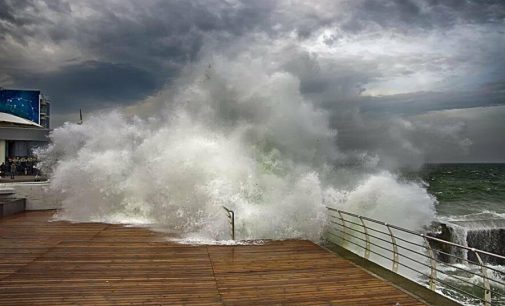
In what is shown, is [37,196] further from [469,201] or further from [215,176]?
[469,201]

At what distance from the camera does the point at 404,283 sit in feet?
17.1

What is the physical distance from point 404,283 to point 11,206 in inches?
469

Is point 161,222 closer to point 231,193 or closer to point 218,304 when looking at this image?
point 231,193

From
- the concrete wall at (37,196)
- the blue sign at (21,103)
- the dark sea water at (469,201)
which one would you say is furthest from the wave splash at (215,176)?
the blue sign at (21,103)

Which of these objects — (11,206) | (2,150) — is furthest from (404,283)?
(2,150)

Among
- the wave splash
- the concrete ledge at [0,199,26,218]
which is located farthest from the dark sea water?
the concrete ledge at [0,199,26,218]

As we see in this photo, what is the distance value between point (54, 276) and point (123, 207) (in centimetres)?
637

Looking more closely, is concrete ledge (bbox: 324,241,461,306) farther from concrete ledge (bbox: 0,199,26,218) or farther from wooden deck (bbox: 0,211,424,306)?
concrete ledge (bbox: 0,199,26,218)

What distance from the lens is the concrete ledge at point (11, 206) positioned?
11.8m

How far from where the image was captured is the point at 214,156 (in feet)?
35.8

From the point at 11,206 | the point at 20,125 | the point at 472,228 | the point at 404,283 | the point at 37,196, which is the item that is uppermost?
the point at 20,125

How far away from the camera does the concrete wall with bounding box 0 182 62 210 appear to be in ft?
43.1

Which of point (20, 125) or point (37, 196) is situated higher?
point (20, 125)

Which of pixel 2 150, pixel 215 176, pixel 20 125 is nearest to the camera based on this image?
pixel 215 176
